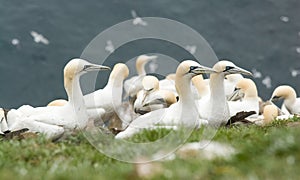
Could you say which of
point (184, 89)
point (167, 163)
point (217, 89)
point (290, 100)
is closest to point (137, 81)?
point (290, 100)

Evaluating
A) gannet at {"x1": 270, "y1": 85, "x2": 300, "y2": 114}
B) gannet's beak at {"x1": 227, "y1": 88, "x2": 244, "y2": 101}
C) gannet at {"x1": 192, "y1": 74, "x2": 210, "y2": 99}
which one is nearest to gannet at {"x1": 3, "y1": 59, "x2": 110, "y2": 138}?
gannet at {"x1": 192, "y1": 74, "x2": 210, "y2": 99}

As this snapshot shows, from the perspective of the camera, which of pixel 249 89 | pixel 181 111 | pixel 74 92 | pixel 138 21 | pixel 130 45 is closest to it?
pixel 181 111

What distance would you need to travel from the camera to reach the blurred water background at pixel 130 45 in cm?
2623

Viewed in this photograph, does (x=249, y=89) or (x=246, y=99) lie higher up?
(x=249, y=89)

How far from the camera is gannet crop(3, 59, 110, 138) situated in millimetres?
12367

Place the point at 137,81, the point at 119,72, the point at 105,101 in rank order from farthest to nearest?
the point at 137,81, the point at 119,72, the point at 105,101

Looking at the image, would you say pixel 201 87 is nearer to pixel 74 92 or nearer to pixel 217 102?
pixel 217 102

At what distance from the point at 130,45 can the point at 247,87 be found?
1106 centimetres

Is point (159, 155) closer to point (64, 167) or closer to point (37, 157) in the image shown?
point (64, 167)

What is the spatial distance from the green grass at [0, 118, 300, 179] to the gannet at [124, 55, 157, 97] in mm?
10261

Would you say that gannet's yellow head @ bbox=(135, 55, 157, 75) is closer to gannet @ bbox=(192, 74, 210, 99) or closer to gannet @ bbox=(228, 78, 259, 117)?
gannet @ bbox=(228, 78, 259, 117)

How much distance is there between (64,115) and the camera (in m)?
13.1

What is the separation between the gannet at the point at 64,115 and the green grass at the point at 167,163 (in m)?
2.84

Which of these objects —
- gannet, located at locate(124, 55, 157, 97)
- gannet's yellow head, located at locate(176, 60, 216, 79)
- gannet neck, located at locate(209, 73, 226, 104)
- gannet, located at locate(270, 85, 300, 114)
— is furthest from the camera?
gannet, located at locate(124, 55, 157, 97)
